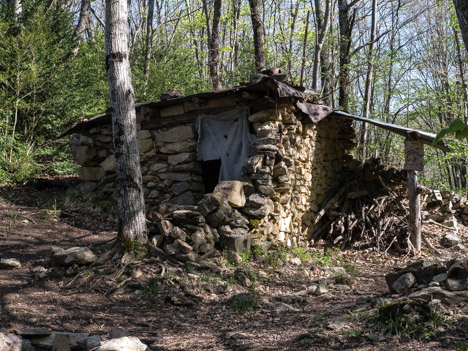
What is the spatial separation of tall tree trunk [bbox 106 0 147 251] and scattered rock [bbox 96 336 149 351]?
232 centimetres

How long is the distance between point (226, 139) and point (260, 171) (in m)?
1.29

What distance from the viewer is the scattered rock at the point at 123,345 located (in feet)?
9.44

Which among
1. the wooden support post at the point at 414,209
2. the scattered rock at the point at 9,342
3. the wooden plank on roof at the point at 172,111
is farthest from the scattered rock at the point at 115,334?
the wooden support post at the point at 414,209

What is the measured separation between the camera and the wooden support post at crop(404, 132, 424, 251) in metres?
8.07

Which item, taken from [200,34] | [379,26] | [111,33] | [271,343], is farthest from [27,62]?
[379,26]

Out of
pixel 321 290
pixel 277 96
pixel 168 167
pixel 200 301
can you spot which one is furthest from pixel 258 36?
pixel 200 301

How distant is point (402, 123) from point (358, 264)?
14605 millimetres

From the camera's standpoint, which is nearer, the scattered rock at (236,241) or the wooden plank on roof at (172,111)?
the scattered rock at (236,241)

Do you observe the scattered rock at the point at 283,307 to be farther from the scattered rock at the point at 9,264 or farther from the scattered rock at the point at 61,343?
the scattered rock at the point at 9,264

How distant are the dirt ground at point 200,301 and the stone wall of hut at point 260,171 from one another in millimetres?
724

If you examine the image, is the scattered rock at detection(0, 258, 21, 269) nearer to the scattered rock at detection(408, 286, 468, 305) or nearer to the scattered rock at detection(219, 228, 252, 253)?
the scattered rock at detection(219, 228, 252, 253)

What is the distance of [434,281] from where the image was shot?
381 cm

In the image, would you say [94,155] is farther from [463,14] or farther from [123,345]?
[463,14]

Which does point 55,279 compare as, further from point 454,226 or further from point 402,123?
point 402,123
